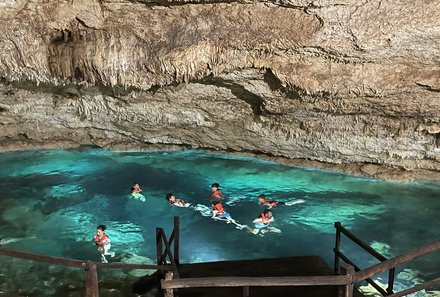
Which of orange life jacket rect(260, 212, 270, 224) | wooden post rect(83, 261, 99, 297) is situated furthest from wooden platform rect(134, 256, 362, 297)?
orange life jacket rect(260, 212, 270, 224)

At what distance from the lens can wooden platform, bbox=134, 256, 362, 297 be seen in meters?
4.75

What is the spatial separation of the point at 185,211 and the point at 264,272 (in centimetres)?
477

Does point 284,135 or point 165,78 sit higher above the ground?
point 165,78

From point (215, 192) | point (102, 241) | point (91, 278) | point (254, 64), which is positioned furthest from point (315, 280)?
point (215, 192)

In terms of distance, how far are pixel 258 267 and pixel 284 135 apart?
575cm

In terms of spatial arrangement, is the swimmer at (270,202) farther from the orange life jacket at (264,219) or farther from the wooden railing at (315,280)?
the wooden railing at (315,280)

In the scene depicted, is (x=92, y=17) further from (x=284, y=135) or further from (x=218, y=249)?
(x=284, y=135)

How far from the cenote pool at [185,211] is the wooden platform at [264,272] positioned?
2.18 meters

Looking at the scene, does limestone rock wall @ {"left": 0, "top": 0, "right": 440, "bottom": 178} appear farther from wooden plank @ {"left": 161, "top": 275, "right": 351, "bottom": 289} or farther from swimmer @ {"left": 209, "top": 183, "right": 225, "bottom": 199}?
wooden plank @ {"left": 161, "top": 275, "right": 351, "bottom": 289}

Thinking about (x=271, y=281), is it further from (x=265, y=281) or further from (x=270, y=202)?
(x=270, y=202)

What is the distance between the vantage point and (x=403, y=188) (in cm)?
1080

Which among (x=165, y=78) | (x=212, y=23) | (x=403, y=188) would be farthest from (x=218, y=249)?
(x=403, y=188)

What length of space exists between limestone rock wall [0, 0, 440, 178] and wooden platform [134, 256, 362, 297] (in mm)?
3295

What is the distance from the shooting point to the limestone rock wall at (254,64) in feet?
19.9
